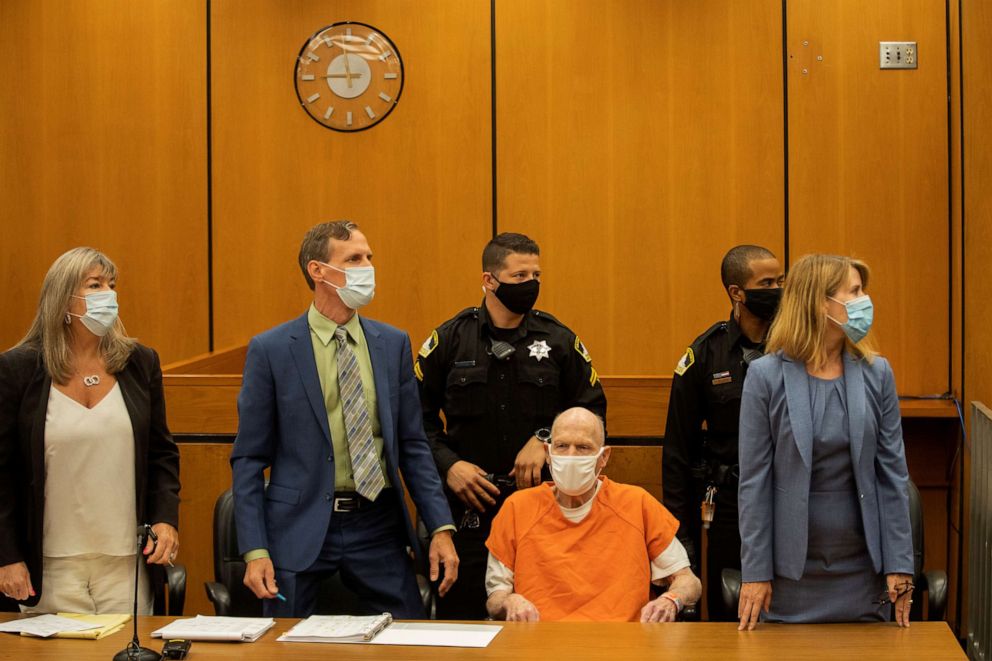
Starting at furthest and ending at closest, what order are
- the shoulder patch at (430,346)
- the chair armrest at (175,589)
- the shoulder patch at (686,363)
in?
1. the shoulder patch at (430,346)
2. the shoulder patch at (686,363)
3. the chair armrest at (175,589)

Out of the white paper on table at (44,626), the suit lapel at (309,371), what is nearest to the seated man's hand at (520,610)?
the suit lapel at (309,371)

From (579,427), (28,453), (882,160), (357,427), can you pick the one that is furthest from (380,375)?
(882,160)

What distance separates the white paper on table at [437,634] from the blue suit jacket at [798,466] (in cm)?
74

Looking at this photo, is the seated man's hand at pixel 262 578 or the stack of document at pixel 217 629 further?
the seated man's hand at pixel 262 578

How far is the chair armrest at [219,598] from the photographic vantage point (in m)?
3.31

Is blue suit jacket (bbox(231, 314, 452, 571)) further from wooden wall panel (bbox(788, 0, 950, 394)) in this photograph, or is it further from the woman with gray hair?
wooden wall panel (bbox(788, 0, 950, 394))

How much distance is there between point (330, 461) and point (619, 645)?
3.46ft

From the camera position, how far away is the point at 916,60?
5.64 metres

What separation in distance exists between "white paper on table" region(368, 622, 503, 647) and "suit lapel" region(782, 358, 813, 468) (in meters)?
0.93

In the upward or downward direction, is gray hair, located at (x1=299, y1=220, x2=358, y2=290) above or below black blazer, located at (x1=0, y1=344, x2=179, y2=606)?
above

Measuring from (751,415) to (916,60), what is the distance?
332 cm

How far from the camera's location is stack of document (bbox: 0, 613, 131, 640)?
283 centimetres

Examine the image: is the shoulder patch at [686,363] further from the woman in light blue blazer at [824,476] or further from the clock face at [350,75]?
the clock face at [350,75]

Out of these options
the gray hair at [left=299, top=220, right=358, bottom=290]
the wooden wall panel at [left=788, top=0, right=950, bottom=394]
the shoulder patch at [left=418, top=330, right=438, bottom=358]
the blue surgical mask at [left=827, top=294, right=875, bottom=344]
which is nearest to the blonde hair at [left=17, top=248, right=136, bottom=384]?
the gray hair at [left=299, top=220, right=358, bottom=290]
